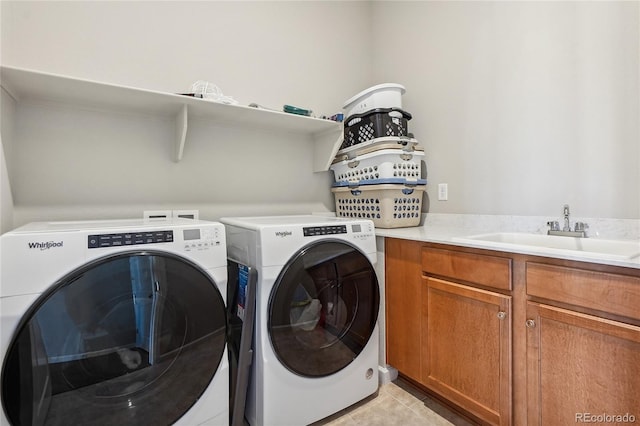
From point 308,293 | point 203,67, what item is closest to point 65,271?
point 308,293

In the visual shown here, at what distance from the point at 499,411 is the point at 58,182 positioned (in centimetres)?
217

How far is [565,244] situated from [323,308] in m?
1.15

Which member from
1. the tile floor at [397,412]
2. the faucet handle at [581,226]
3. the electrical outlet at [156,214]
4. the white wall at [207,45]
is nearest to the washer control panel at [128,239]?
the electrical outlet at [156,214]

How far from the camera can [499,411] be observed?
3.92 ft

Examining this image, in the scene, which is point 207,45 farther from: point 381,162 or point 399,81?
point 399,81

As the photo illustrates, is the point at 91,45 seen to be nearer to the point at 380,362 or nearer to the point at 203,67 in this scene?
the point at 203,67

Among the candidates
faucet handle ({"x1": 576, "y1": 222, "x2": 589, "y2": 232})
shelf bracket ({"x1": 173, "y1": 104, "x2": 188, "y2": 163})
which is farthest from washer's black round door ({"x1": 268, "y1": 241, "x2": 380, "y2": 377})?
faucet handle ({"x1": 576, "y1": 222, "x2": 589, "y2": 232})

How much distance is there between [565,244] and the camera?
1.37m

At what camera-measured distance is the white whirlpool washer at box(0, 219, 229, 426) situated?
820 mm

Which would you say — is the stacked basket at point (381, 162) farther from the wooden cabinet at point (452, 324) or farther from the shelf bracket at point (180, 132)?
the shelf bracket at point (180, 132)

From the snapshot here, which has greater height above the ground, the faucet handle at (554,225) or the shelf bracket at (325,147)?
the shelf bracket at (325,147)

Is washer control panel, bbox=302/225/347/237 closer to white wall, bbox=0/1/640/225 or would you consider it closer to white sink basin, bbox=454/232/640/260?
white sink basin, bbox=454/232/640/260

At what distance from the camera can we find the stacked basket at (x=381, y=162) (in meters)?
1.85

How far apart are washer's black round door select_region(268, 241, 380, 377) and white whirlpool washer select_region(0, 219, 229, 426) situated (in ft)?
0.80
